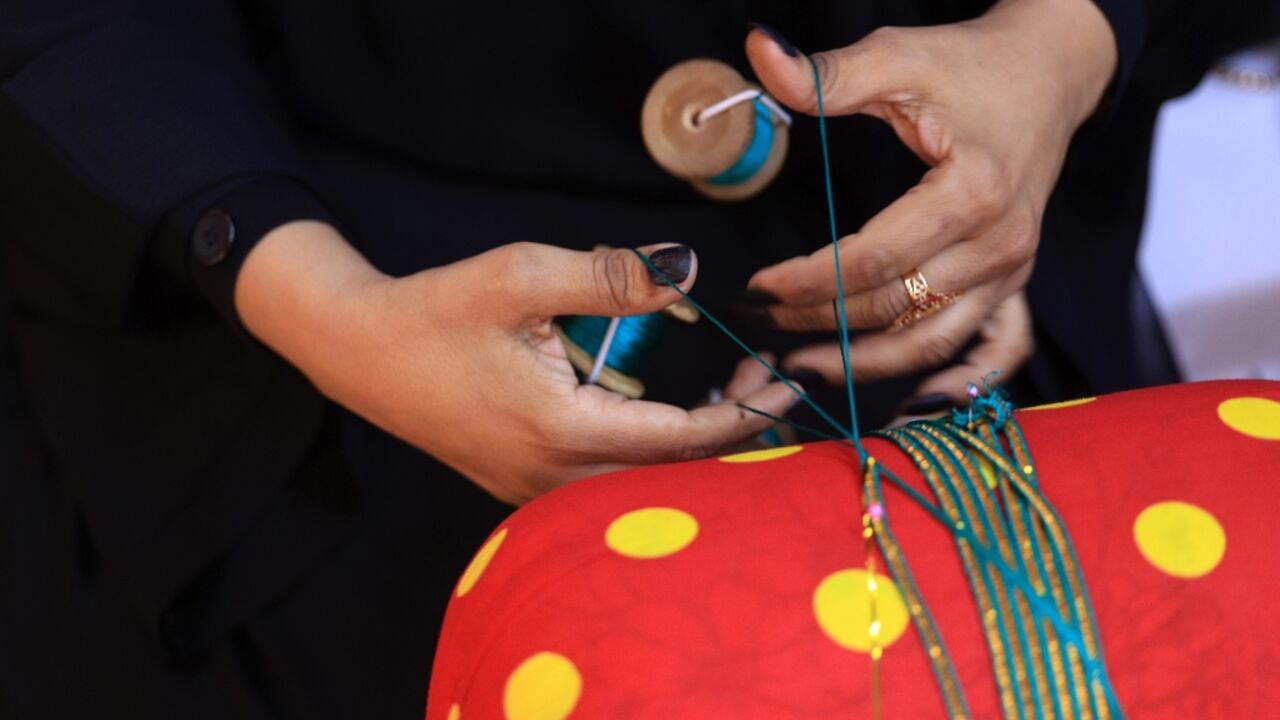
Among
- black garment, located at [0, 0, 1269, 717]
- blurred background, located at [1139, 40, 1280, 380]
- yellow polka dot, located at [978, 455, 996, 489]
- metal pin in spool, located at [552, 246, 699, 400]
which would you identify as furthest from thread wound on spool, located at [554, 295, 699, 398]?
blurred background, located at [1139, 40, 1280, 380]

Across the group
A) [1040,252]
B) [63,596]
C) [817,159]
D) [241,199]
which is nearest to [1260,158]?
[1040,252]

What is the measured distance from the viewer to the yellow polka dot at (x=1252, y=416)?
1.65ft

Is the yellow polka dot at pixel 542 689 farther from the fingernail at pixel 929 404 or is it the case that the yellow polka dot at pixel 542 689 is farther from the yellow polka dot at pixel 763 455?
the fingernail at pixel 929 404

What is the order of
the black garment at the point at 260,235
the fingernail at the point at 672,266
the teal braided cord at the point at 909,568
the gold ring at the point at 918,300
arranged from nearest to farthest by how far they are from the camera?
1. the teal braided cord at the point at 909,568
2. the fingernail at the point at 672,266
3. the gold ring at the point at 918,300
4. the black garment at the point at 260,235

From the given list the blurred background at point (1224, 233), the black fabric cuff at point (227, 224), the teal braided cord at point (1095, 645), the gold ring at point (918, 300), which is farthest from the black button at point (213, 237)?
the blurred background at point (1224, 233)

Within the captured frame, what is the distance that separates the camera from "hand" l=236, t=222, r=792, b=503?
0.60 metres

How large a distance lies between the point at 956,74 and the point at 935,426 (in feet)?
0.81

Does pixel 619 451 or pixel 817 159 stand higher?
pixel 817 159

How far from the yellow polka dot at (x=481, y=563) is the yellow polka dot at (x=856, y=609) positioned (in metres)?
0.15

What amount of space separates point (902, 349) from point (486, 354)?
0.88 feet

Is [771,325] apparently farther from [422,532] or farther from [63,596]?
[63,596]

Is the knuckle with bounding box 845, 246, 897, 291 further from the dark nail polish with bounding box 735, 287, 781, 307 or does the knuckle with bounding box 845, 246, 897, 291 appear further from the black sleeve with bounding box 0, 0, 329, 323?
the black sleeve with bounding box 0, 0, 329, 323

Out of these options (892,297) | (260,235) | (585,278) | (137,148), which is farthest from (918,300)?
(137,148)

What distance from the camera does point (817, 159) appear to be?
82cm
